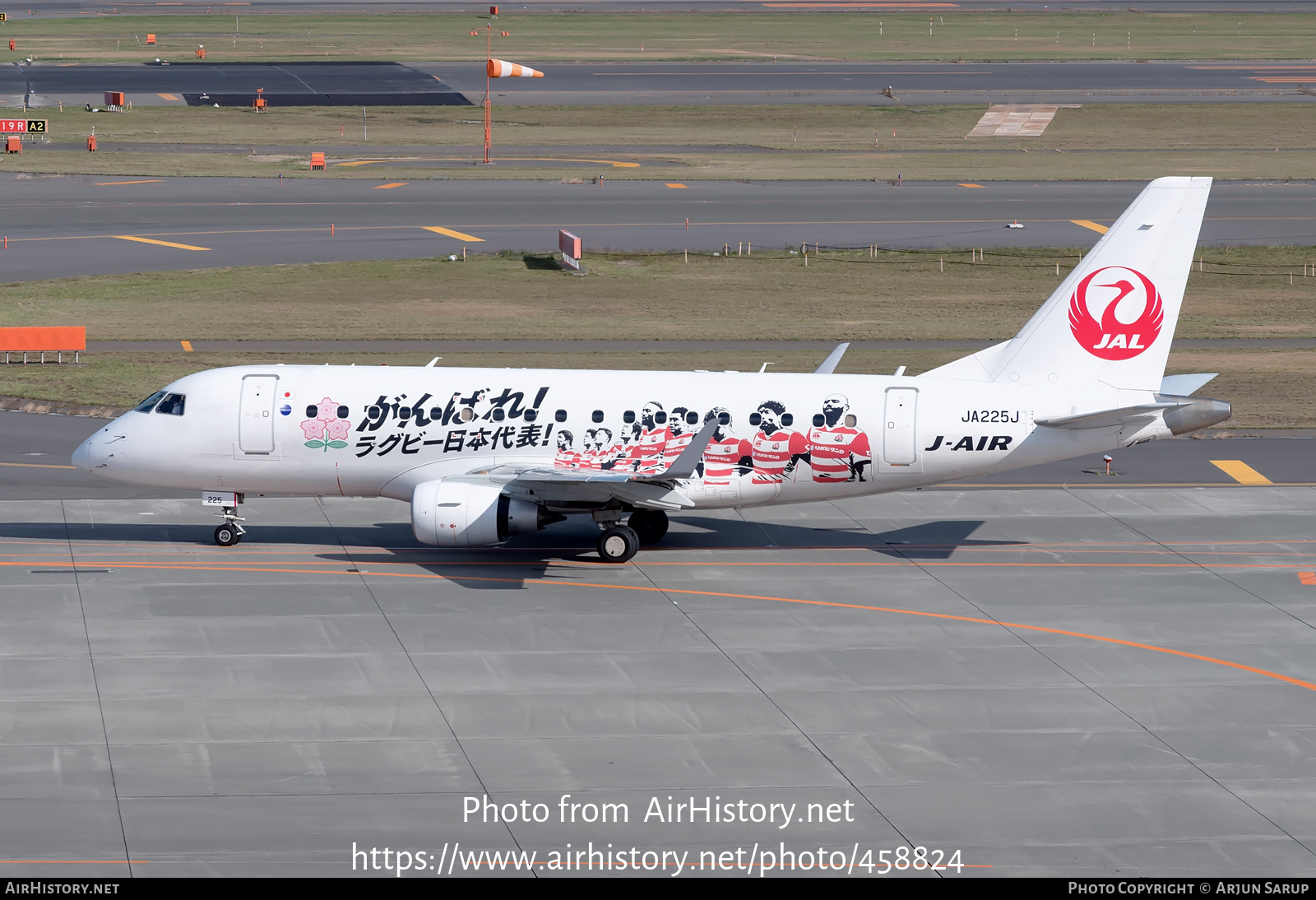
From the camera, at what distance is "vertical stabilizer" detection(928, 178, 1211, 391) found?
40125 millimetres

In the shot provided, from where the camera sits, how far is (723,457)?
40.6 metres

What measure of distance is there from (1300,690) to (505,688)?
1638 centimetres

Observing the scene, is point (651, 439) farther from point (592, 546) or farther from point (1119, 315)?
point (1119, 315)

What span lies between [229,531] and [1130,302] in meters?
24.1

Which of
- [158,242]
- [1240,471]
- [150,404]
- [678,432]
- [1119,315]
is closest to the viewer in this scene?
[1119,315]

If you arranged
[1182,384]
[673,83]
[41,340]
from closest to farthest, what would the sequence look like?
[1182,384] < [41,340] < [673,83]

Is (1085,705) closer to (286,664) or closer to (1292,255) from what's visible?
(286,664)

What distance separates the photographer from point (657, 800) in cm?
2669

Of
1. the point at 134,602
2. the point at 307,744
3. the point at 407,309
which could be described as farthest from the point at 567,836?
the point at 407,309

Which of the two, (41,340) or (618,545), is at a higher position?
(41,340)

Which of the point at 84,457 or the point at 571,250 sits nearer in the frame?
the point at 84,457

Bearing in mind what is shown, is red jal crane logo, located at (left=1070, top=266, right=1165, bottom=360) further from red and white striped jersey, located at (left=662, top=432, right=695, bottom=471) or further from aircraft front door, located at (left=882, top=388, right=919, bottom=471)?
red and white striped jersey, located at (left=662, top=432, right=695, bottom=471)

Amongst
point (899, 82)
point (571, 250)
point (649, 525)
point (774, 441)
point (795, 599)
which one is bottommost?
point (795, 599)

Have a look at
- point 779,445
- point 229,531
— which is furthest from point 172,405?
point 779,445
